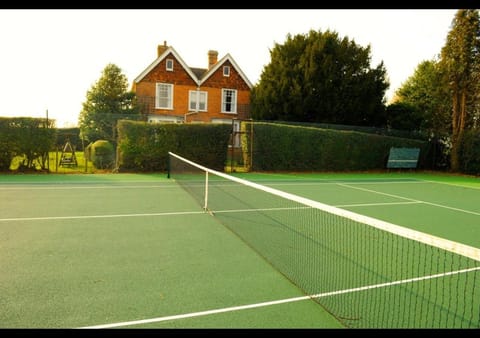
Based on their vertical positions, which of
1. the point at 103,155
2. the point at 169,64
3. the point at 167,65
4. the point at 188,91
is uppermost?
the point at 169,64

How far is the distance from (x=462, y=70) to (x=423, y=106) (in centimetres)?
770

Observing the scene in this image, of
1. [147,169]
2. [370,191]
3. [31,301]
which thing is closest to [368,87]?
[370,191]

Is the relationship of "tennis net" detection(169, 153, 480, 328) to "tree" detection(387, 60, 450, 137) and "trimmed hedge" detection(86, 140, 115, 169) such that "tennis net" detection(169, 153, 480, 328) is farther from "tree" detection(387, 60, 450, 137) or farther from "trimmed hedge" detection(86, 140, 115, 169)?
"tree" detection(387, 60, 450, 137)

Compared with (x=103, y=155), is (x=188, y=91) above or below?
above

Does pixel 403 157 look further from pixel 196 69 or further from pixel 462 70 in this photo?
pixel 196 69

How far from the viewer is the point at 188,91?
31094mm

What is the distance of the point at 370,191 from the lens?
528 inches

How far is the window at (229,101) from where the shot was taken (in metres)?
32.6

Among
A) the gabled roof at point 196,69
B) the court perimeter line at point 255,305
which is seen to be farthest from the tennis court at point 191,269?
the gabled roof at point 196,69

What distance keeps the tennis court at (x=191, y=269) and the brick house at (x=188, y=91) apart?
70.1 feet

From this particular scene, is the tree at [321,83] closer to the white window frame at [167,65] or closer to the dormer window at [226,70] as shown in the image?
the dormer window at [226,70]

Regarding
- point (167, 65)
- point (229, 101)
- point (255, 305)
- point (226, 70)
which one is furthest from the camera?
point (229, 101)

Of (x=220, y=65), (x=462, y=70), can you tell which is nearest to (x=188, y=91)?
(x=220, y=65)

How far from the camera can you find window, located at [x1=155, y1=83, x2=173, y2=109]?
3005cm
